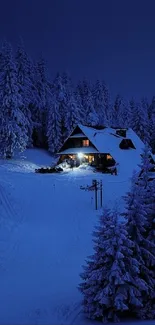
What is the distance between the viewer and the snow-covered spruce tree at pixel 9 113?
141 ft

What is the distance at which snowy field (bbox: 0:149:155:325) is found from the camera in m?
11.6

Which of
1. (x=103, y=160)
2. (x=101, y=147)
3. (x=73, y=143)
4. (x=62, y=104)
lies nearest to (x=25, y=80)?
(x=62, y=104)

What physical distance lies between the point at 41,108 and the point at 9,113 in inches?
579

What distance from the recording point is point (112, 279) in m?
10.4

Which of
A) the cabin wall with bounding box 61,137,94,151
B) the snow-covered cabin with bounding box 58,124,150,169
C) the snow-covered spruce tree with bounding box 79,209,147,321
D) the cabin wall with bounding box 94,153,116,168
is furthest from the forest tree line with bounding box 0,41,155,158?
the snow-covered spruce tree with bounding box 79,209,147,321

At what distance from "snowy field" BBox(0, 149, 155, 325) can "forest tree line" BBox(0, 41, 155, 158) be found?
1324 centimetres

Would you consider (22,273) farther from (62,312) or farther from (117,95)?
(117,95)

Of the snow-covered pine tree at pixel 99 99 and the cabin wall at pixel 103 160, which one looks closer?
the cabin wall at pixel 103 160

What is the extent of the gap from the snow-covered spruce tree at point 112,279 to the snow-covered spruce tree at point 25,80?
41699 mm

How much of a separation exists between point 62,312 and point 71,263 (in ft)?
14.6

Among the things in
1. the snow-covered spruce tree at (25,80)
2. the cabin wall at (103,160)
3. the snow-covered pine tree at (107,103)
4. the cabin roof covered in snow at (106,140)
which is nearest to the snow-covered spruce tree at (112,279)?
the cabin wall at (103,160)

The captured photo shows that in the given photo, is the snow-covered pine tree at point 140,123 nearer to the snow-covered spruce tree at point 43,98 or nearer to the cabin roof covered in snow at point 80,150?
the snow-covered spruce tree at point 43,98

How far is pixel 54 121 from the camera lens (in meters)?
55.1

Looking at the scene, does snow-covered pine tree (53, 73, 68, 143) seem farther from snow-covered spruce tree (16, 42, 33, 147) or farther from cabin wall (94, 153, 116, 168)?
cabin wall (94, 153, 116, 168)
